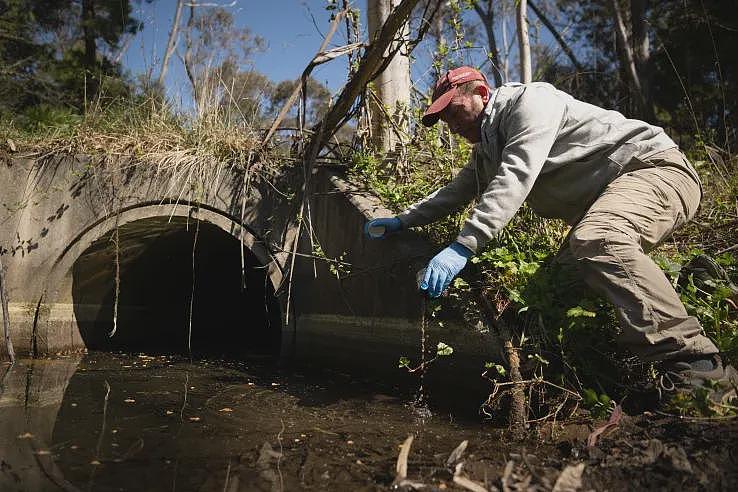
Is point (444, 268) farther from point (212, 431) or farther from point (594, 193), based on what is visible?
point (212, 431)

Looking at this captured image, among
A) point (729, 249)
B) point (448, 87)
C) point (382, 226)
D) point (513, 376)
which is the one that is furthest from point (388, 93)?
point (513, 376)

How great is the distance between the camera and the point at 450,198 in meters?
3.71

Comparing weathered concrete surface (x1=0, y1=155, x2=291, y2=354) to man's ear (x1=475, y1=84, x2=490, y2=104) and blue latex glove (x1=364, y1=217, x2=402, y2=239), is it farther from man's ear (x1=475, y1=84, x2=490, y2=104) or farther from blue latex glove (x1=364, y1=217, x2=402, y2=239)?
man's ear (x1=475, y1=84, x2=490, y2=104)

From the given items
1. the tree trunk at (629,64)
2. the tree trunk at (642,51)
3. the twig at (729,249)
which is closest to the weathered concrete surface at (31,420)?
the twig at (729,249)

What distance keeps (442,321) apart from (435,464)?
124cm

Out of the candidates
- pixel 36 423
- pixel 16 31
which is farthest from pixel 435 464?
pixel 16 31

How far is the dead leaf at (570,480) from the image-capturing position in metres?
1.99

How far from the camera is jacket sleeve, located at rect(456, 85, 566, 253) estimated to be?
2.89 meters

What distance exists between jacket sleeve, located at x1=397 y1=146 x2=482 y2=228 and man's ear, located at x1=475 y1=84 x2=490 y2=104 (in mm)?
380

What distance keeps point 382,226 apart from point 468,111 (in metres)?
1.00

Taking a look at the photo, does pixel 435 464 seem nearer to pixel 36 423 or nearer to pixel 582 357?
pixel 582 357

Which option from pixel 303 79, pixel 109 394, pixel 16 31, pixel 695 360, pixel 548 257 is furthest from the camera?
pixel 16 31

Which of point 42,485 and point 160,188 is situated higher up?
point 160,188

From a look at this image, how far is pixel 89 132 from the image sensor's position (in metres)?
5.54
